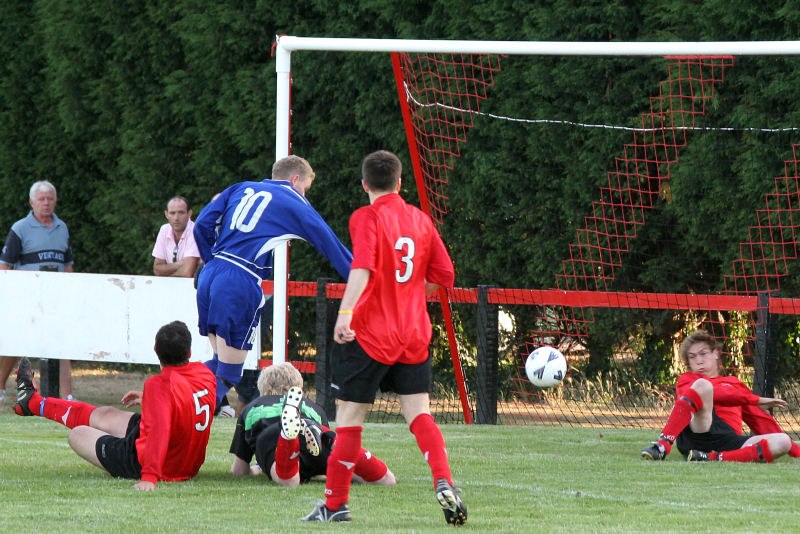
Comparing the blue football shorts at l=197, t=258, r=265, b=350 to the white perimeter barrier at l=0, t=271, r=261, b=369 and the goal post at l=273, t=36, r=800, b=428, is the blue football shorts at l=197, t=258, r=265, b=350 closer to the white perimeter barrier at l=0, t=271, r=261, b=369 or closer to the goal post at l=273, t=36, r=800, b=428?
the goal post at l=273, t=36, r=800, b=428

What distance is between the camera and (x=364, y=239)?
5.33 meters

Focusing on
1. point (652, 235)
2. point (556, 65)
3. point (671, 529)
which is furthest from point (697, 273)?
point (671, 529)

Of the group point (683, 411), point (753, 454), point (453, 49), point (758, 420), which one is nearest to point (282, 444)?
point (683, 411)

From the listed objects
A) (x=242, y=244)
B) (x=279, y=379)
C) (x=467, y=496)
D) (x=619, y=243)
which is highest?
(x=619, y=243)

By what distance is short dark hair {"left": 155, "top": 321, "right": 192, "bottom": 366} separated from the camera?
252 inches

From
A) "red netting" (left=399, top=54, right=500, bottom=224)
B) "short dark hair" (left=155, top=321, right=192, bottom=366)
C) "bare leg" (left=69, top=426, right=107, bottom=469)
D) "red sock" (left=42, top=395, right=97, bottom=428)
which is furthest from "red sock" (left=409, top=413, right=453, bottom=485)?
"red netting" (left=399, top=54, right=500, bottom=224)

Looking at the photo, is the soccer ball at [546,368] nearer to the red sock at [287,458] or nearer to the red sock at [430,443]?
the red sock at [287,458]

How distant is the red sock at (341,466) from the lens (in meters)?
5.32

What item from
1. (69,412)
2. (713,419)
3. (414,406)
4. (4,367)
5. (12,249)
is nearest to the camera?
(414,406)

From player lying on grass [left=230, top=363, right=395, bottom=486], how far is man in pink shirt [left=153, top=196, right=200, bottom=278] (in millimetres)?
4417

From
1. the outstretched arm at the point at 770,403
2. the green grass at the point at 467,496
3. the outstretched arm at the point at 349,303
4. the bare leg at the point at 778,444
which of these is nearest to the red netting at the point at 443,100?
the green grass at the point at 467,496

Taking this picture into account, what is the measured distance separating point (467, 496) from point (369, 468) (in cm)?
58

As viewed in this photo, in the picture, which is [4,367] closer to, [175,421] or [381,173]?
[175,421]

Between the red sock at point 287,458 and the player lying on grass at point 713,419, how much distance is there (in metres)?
2.41
